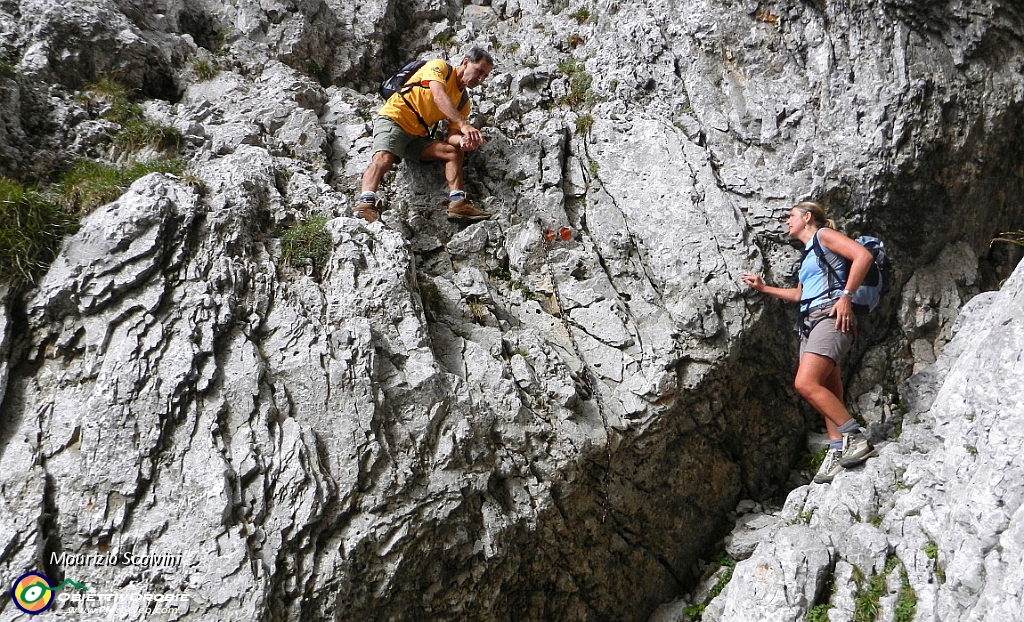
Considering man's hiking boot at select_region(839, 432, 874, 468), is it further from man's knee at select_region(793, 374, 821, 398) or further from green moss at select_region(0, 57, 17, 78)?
green moss at select_region(0, 57, 17, 78)

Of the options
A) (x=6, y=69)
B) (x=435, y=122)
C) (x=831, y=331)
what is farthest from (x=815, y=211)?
(x=6, y=69)

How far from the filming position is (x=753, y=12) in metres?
8.77

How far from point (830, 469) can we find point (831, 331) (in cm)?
144

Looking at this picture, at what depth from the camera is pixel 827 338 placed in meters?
6.47

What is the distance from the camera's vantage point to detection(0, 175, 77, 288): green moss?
587 cm

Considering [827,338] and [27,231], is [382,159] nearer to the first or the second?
[27,231]

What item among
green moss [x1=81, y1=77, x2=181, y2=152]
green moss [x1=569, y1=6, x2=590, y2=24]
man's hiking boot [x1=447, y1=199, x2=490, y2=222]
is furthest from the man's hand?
green moss [x1=569, y1=6, x2=590, y2=24]

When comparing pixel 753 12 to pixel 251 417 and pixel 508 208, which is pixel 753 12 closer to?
pixel 508 208

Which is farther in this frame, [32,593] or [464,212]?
[464,212]

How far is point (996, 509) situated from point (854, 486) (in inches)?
60.1

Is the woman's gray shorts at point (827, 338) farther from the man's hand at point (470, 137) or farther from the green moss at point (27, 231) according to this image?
the green moss at point (27, 231)

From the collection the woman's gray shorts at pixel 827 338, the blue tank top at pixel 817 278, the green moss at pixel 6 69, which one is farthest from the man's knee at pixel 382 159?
the woman's gray shorts at pixel 827 338

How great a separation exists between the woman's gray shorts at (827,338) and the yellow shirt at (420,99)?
4.67 metres

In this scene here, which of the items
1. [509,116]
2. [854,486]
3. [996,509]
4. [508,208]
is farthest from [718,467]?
[509,116]
